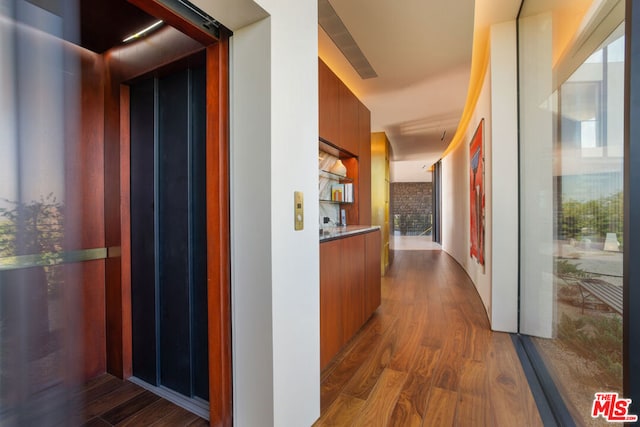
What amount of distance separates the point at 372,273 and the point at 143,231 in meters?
2.32

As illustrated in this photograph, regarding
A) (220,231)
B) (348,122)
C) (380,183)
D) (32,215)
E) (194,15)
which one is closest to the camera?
(32,215)

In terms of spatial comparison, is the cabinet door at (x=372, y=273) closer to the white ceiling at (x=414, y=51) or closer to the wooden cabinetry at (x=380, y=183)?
the white ceiling at (x=414, y=51)

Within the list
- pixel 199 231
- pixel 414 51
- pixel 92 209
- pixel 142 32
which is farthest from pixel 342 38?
pixel 92 209

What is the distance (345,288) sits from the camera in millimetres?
2518

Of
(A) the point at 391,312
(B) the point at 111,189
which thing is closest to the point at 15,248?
(B) the point at 111,189

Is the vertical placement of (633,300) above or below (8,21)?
below

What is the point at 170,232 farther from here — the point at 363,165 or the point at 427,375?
the point at 363,165

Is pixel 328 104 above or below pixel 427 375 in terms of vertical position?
above

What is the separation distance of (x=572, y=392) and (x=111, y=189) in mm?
3344

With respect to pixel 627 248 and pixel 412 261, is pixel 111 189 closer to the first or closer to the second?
pixel 627 248

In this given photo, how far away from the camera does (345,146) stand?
10.9 ft

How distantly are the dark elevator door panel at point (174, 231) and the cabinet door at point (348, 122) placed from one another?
70.5 inches

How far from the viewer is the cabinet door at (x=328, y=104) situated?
2660 millimetres
